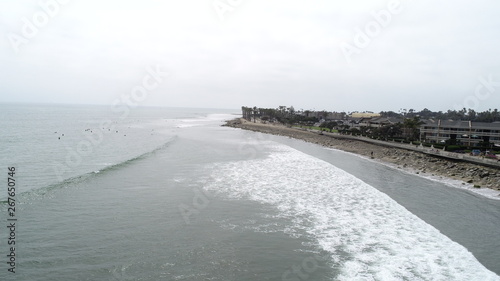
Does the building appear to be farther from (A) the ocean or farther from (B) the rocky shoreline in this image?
(A) the ocean

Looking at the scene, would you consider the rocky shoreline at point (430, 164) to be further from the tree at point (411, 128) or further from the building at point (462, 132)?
the building at point (462, 132)

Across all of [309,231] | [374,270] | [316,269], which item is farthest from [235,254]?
[374,270]

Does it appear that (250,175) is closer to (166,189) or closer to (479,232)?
(166,189)
